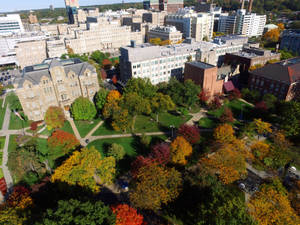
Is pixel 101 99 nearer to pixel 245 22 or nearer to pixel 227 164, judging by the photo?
pixel 227 164

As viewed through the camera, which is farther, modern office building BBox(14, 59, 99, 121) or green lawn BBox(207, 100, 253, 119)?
green lawn BBox(207, 100, 253, 119)

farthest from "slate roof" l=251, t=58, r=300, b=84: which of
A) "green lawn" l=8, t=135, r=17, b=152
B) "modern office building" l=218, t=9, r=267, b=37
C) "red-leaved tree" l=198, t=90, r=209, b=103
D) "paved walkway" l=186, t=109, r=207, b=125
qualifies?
"modern office building" l=218, t=9, r=267, b=37

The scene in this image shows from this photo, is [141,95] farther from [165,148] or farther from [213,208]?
[213,208]

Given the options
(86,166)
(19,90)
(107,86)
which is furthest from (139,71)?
(86,166)

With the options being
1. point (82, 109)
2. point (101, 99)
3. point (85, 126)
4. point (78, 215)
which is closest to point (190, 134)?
point (78, 215)

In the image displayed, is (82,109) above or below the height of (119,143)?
above

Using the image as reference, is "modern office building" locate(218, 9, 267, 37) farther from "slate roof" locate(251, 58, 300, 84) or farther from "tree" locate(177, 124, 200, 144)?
"tree" locate(177, 124, 200, 144)
